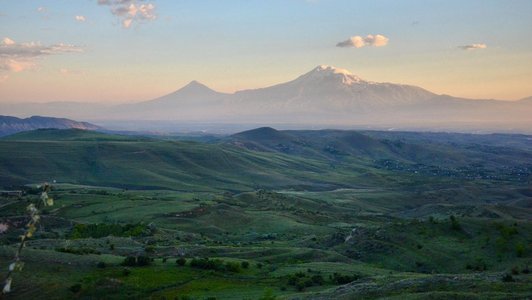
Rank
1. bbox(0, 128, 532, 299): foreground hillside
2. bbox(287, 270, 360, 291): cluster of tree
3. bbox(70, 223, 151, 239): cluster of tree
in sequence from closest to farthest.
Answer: bbox(0, 128, 532, 299): foreground hillside → bbox(287, 270, 360, 291): cluster of tree → bbox(70, 223, 151, 239): cluster of tree

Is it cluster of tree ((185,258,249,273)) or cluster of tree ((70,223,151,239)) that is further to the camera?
cluster of tree ((70,223,151,239))

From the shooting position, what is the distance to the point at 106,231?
80.7 meters

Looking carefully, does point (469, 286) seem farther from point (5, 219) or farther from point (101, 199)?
point (101, 199)

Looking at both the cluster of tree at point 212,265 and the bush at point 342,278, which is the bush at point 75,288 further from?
the bush at point 342,278

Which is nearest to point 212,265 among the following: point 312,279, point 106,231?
point 312,279

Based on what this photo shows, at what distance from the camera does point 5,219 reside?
90375mm

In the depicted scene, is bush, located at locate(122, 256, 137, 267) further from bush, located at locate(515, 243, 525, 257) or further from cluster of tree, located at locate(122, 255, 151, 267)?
bush, located at locate(515, 243, 525, 257)

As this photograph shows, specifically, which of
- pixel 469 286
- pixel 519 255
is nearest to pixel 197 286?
pixel 469 286

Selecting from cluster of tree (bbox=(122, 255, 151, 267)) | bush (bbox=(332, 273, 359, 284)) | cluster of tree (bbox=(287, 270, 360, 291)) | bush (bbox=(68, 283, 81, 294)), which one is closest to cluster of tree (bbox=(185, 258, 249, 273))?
cluster of tree (bbox=(122, 255, 151, 267))

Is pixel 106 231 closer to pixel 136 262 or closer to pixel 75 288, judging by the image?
pixel 136 262

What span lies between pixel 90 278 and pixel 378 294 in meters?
21.2

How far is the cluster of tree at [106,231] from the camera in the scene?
77.3 meters

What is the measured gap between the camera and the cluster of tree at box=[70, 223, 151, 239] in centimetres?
7731

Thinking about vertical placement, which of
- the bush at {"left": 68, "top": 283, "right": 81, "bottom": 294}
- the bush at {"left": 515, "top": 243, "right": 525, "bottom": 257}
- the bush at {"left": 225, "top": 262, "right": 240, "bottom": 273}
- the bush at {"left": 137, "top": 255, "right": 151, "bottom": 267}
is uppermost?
the bush at {"left": 68, "top": 283, "right": 81, "bottom": 294}
